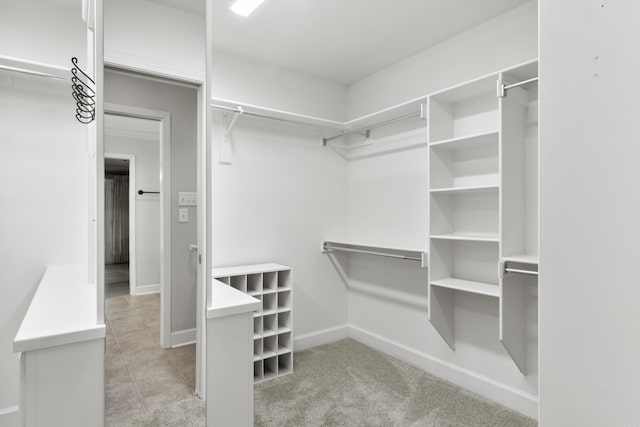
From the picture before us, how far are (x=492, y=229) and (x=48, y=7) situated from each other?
10.4 ft

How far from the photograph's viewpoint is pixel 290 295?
2762 mm

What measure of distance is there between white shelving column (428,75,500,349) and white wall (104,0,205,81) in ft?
5.24

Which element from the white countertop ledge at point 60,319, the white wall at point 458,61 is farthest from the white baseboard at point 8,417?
the white wall at point 458,61

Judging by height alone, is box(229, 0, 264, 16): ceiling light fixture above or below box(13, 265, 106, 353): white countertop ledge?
above

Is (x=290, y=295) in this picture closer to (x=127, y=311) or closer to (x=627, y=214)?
(x=127, y=311)

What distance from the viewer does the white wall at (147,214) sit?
1.38 metres

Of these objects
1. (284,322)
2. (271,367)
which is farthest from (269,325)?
(271,367)

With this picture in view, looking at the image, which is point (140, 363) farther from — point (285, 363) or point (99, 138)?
point (285, 363)

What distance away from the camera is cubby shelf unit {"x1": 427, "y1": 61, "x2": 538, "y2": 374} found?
196 centimetres

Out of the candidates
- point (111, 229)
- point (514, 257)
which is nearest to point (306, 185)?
point (514, 257)

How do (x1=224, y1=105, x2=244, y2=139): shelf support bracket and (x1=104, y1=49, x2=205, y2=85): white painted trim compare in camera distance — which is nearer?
(x1=104, y1=49, x2=205, y2=85): white painted trim

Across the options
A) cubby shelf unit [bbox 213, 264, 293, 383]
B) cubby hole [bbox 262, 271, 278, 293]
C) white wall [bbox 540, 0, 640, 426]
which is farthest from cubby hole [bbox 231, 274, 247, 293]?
white wall [bbox 540, 0, 640, 426]

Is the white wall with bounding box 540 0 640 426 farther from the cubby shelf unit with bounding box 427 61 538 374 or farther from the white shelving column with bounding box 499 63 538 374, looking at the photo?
the white shelving column with bounding box 499 63 538 374

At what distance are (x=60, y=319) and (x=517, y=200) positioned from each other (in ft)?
7.55
